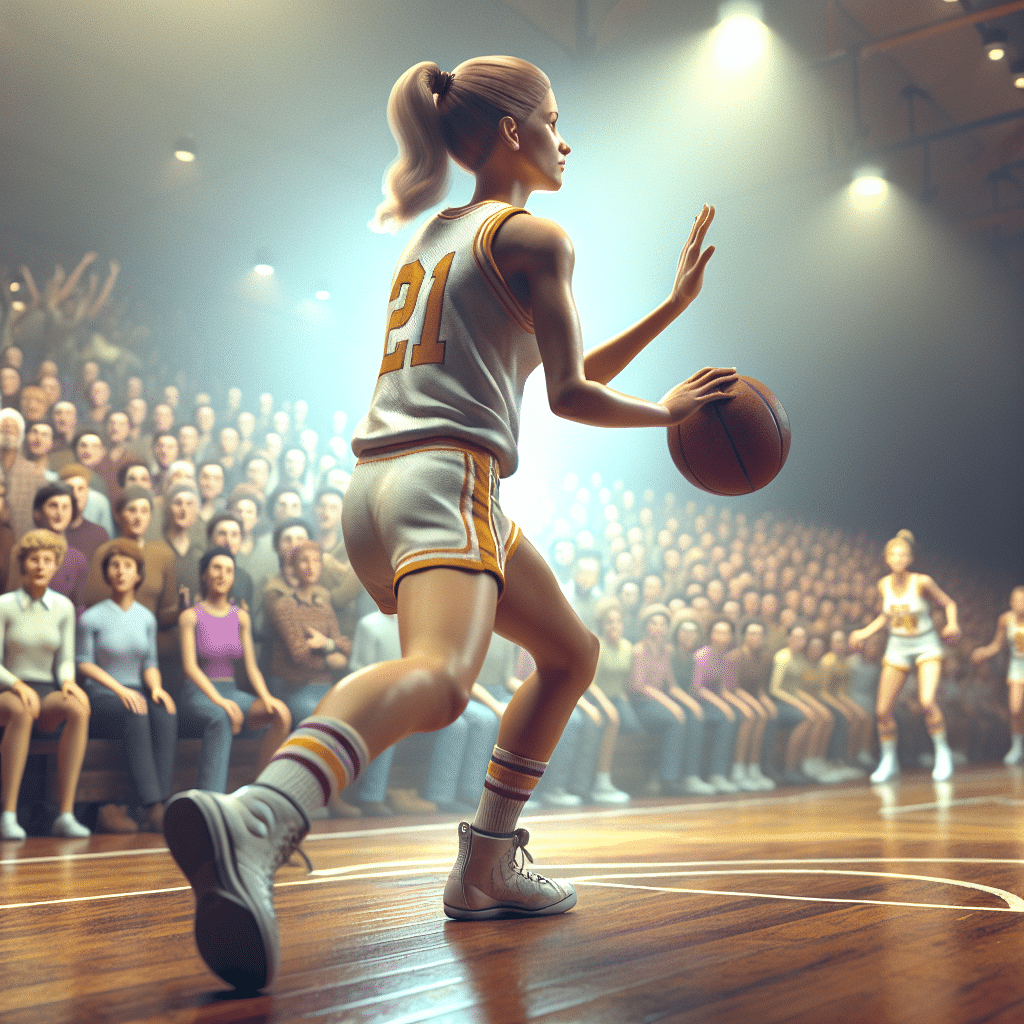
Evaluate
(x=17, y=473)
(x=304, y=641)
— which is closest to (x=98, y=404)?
(x=17, y=473)

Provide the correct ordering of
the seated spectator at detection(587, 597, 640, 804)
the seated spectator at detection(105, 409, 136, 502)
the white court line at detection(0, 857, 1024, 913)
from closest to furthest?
the white court line at detection(0, 857, 1024, 913), the seated spectator at detection(105, 409, 136, 502), the seated spectator at detection(587, 597, 640, 804)

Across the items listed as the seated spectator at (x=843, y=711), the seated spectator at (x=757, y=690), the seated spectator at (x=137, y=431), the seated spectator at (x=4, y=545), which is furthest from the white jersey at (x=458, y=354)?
the seated spectator at (x=843, y=711)

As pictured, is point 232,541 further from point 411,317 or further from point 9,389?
point 411,317

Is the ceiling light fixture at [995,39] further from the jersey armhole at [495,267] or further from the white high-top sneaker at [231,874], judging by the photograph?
the white high-top sneaker at [231,874]

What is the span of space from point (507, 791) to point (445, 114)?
113 cm

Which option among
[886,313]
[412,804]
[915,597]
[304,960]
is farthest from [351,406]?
[886,313]

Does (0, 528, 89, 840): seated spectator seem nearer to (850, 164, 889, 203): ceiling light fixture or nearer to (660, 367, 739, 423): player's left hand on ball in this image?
(660, 367, 739, 423): player's left hand on ball

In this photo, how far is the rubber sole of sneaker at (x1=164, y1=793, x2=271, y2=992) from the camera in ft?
3.51

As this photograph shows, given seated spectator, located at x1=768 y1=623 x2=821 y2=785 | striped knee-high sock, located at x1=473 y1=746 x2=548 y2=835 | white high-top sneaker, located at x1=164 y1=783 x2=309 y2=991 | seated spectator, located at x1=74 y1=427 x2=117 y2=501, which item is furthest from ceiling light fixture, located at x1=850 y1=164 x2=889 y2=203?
white high-top sneaker, located at x1=164 y1=783 x2=309 y2=991

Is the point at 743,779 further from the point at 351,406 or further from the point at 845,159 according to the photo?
the point at 845,159

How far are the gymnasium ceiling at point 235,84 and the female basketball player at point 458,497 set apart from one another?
4346 millimetres

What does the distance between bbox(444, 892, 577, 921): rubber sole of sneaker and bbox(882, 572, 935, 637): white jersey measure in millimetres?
5890

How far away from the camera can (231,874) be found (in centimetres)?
107

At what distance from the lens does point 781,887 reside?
6.91 feet
